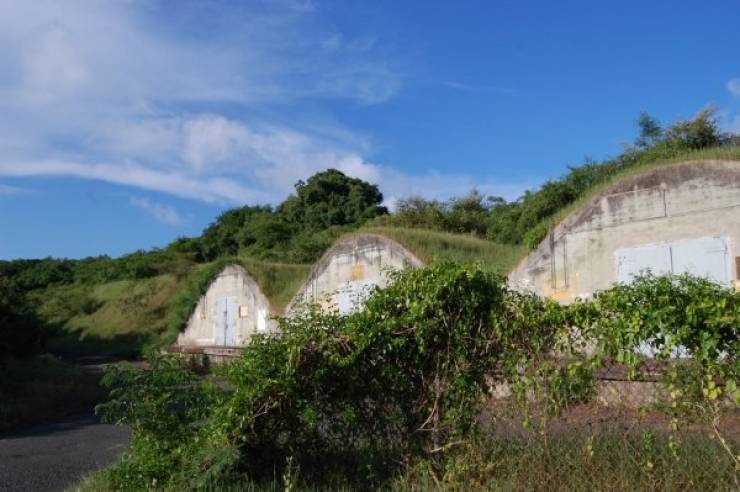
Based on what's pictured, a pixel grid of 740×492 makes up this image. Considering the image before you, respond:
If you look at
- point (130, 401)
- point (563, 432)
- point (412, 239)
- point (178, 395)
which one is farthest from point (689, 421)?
point (412, 239)

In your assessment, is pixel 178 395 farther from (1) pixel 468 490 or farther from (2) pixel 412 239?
(2) pixel 412 239

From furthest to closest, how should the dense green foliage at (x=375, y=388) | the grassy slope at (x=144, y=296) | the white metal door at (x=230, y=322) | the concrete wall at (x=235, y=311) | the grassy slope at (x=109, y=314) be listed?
the grassy slope at (x=109, y=314) → the white metal door at (x=230, y=322) → the concrete wall at (x=235, y=311) → the grassy slope at (x=144, y=296) → the dense green foliage at (x=375, y=388)

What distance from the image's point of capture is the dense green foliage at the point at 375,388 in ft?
15.1

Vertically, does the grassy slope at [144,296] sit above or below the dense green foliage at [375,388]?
above

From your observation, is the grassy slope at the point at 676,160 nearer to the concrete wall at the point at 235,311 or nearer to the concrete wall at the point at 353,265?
the concrete wall at the point at 353,265

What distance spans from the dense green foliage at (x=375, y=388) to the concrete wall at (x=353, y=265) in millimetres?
10360

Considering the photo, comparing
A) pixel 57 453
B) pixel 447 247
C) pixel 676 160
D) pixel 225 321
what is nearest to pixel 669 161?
pixel 676 160

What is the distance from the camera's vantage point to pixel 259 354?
5.36 metres

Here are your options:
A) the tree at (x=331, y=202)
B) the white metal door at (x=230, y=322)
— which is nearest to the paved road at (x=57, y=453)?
the white metal door at (x=230, y=322)

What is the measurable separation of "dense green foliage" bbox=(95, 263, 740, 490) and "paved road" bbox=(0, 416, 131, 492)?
2.46m

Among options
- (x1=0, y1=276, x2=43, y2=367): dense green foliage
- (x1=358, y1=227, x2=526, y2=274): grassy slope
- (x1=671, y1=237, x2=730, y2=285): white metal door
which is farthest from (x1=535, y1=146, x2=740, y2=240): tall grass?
(x1=0, y1=276, x2=43, y2=367): dense green foliage

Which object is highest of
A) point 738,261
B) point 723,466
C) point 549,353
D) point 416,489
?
point 738,261

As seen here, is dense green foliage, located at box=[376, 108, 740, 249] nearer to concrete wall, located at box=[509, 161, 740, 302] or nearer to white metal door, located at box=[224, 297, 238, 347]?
concrete wall, located at box=[509, 161, 740, 302]

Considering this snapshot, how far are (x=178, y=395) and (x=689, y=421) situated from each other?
13.5 feet
